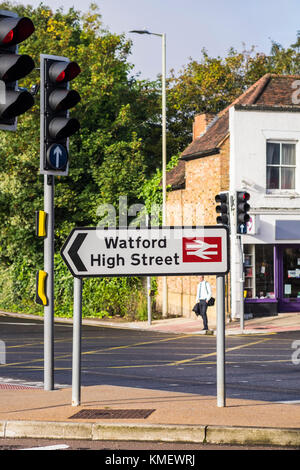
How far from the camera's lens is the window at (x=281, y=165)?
27.6 meters

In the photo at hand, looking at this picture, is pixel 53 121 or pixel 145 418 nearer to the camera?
pixel 145 418

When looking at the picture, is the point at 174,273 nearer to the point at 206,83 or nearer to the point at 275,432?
the point at 275,432

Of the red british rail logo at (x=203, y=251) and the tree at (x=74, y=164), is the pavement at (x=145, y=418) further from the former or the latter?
the tree at (x=74, y=164)

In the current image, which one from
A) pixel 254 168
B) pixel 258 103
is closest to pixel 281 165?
pixel 254 168

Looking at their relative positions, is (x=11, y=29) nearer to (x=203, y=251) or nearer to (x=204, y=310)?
(x=203, y=251)

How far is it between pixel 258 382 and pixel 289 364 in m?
2.76

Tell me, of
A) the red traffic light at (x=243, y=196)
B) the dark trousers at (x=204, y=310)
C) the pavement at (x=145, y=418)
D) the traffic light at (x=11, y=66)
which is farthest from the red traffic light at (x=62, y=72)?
the dark trousers at (x=204, y=310)

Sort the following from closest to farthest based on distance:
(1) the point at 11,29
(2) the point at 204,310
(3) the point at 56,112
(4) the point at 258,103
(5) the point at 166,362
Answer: (1) the point at 11,29, (3) the point at 56,112, (5) the point at 166,362, (2) the point at 204,310, (4) the point at 258,103

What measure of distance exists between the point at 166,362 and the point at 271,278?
496 inches

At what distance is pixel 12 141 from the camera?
1296 inches

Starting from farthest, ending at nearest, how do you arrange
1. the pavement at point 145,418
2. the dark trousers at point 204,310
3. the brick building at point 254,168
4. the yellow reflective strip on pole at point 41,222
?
the brick building at point 254,168
the dark trousers at point 204,310
the yellow reflective strip on pole at point 41,222
the pavement at point 145,418

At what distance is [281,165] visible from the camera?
1088 inches

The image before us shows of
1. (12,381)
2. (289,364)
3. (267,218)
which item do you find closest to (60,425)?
(12,381)

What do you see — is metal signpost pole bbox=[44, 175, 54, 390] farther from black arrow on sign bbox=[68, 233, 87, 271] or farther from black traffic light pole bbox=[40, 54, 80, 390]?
black arrow on sign bbox=[68, 233, 87, 271]
